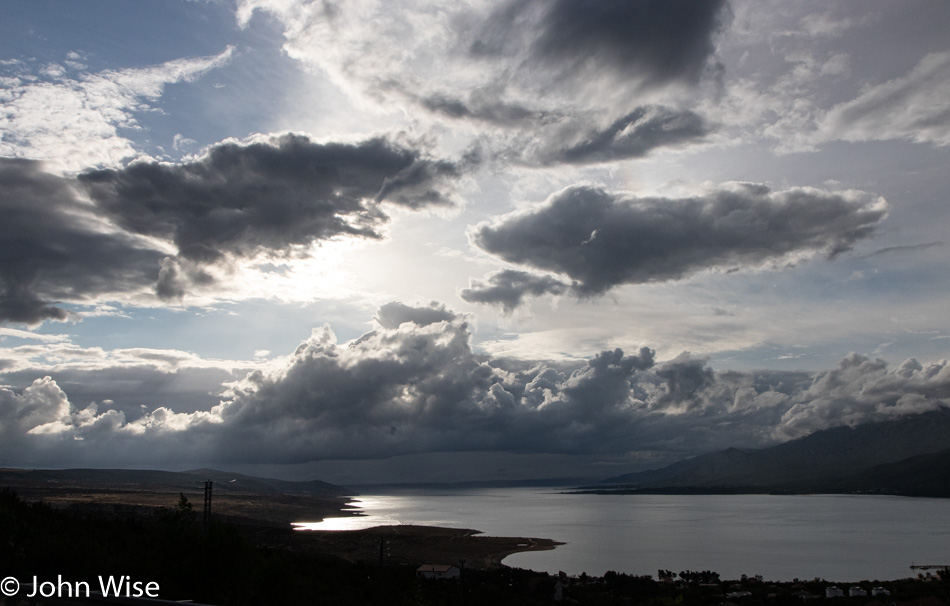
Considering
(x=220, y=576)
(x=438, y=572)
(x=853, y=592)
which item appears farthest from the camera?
(x=438, y=572)

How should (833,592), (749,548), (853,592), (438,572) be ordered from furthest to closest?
(749,548), (438,572), (833,592), (853,592)

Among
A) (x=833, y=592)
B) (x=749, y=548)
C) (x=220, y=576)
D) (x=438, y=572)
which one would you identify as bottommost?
(x=749, y=548)

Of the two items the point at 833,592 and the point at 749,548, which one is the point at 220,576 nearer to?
the point at 833,592

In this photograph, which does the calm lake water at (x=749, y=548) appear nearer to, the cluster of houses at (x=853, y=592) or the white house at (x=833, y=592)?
the cluster of houses at (x=853, y=592)

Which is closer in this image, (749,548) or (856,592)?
(856,592)

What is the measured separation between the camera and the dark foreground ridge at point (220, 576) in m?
26.0

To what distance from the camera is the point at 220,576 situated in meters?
28.1

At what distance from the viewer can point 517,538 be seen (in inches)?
5669

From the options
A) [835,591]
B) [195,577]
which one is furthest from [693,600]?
[195,577]

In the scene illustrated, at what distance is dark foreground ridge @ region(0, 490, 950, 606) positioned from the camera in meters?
26.0

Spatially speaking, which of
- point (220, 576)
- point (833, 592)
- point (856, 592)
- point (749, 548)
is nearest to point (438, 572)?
point (833, 592)

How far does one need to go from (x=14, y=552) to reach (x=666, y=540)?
14088 centimetres

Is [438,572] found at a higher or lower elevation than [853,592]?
higher

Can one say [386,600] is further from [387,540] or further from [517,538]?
[517,538]
